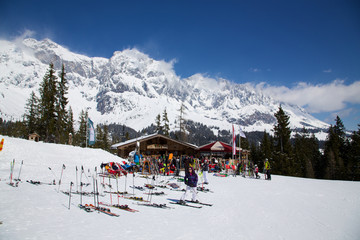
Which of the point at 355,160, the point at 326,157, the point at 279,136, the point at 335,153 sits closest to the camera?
the point at 355,160

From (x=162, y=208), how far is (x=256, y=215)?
3547 millimetres

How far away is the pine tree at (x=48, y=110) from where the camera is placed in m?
31.8

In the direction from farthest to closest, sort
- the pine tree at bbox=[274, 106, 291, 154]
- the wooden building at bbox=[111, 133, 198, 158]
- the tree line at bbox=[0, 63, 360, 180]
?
the pine tree at bbox=[274, 106, 291, 154] < the tree line at bbox=[0, 63, 360, 180] < the wooden building at bbox=[111, 133, 198, 158]

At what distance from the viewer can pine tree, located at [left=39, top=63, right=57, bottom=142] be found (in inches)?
1254

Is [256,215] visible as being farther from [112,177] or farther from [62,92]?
[62,92]

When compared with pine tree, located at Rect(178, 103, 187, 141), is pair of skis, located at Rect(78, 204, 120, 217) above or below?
below

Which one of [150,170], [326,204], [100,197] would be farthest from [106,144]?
[326,204]

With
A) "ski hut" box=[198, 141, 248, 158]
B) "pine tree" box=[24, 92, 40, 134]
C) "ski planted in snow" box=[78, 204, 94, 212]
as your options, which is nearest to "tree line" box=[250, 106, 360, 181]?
"ski hut" box=[198, 141, 248, 158]

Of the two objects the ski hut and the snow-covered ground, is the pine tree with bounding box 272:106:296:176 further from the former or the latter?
the snow-covered ground

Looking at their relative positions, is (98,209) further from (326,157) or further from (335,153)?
(326,157)

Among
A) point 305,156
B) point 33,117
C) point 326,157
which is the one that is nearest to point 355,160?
point 326,157

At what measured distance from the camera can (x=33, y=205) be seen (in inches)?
284

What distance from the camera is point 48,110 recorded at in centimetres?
3188

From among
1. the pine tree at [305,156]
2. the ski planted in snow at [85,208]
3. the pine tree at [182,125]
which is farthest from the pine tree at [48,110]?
the pine tree at [305,156]
